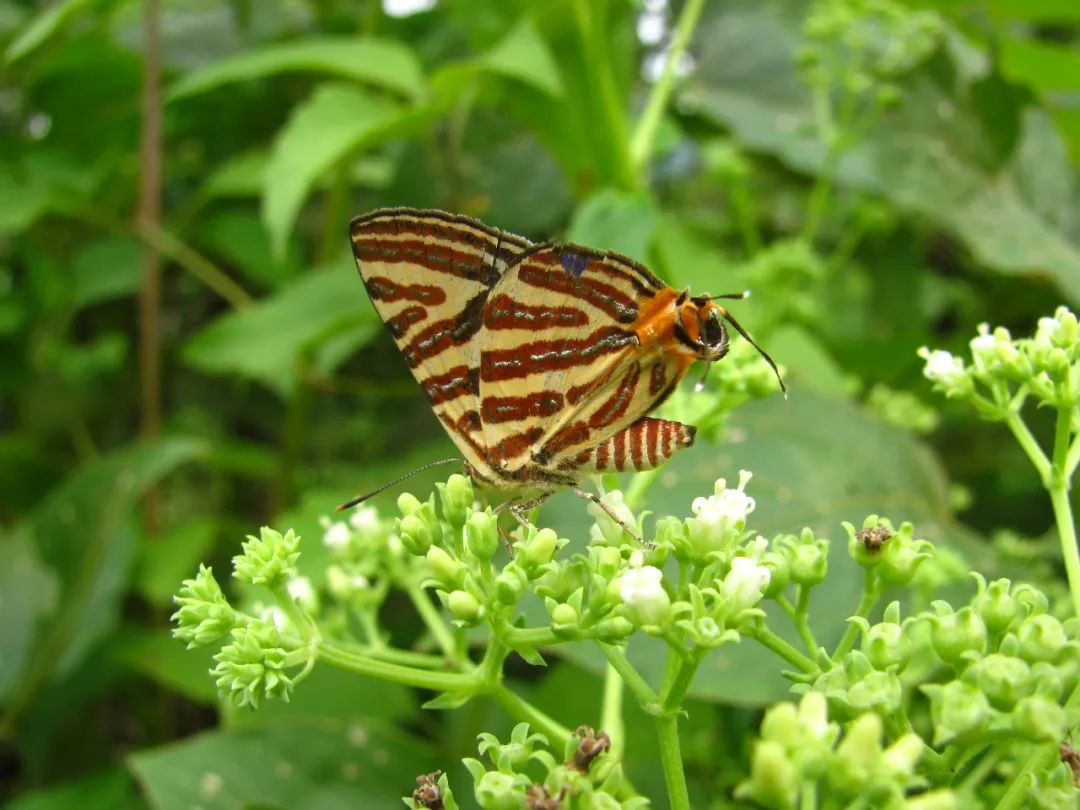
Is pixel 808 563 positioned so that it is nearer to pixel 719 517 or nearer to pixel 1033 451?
pixel 719 517

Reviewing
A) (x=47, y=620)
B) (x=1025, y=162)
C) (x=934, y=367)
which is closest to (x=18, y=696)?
(x=47, y=620)

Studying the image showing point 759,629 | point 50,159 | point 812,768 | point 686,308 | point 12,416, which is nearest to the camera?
point 812,768

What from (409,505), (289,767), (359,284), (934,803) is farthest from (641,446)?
(359,284)

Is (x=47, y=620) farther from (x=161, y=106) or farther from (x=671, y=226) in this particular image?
(x=671, y=226)

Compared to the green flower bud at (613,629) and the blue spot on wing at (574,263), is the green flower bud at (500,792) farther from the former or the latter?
the blue spot on wing at (574,263)

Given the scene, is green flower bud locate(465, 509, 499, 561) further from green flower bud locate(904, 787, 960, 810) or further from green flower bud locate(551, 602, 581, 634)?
green flower bud locate(904, 787, 960, 810)
